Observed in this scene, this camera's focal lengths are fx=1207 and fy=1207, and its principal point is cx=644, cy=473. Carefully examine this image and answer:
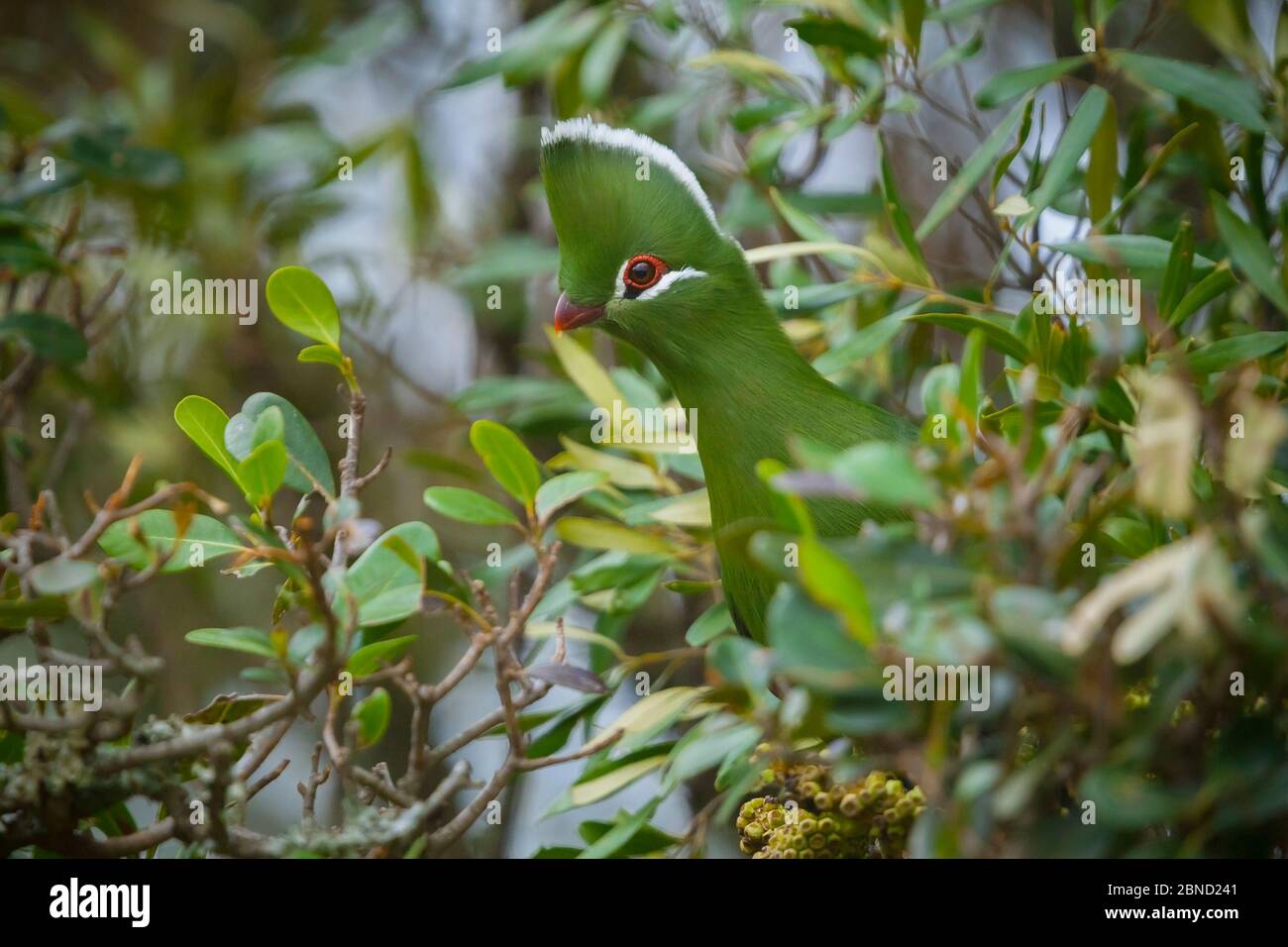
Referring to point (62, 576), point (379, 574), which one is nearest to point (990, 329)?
point (379, 574)

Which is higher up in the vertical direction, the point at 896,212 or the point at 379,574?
the point at 896,212

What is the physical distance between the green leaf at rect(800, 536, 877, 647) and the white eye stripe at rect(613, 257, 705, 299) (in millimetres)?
1042

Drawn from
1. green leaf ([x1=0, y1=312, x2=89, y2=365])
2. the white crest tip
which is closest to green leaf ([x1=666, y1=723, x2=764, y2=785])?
the white crest tip

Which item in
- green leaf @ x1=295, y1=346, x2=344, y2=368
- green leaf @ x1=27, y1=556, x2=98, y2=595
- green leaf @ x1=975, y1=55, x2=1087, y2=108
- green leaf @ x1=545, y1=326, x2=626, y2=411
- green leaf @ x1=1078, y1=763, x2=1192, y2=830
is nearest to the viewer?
green leaf @ x1=1078, y1=763, x2=1192, y2=830

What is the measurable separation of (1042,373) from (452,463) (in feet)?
3.92

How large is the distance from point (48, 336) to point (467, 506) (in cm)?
101

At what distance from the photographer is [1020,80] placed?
6.14 feet

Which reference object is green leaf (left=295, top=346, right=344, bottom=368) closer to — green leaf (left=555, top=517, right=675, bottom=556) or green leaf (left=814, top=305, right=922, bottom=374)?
green leaf (left=555, top=517, right=675, bottom=556)

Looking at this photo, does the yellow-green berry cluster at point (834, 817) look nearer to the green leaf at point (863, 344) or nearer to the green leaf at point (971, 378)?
the green leaf at point (971, 378)

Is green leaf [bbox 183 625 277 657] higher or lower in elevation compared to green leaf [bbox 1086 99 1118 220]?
lower

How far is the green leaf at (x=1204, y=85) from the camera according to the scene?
169cm

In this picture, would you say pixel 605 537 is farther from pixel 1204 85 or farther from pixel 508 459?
pixel 1204 85

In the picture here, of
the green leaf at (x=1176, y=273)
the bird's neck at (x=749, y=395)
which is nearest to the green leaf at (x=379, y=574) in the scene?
the bird's neck at (x=749, y=395)

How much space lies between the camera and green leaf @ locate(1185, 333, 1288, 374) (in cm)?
155
